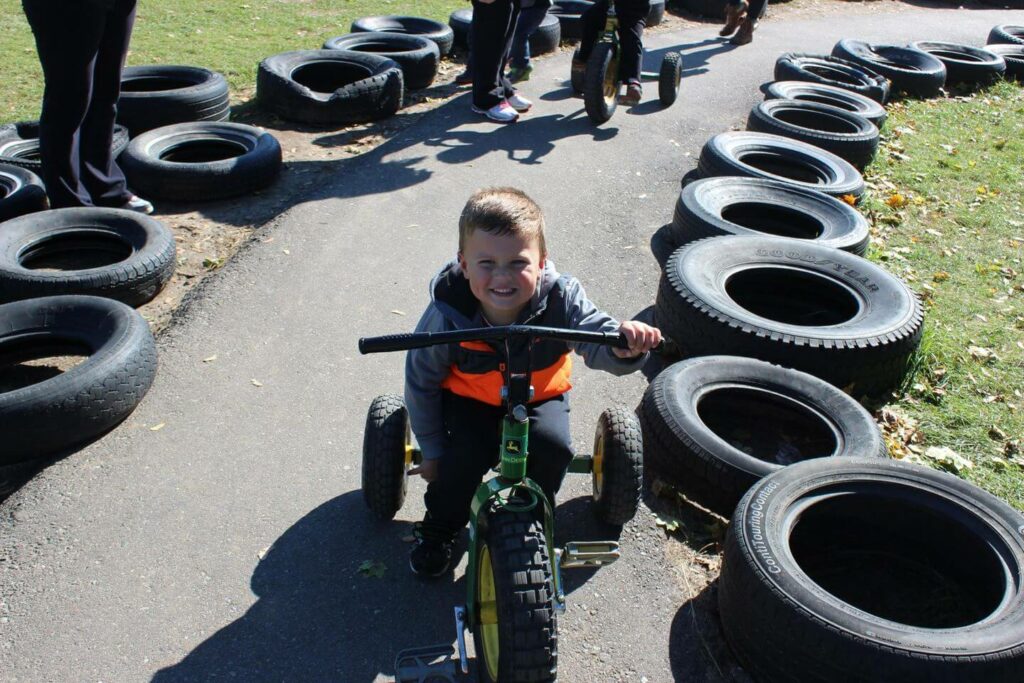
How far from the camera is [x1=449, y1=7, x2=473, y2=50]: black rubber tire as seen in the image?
11.2 metres

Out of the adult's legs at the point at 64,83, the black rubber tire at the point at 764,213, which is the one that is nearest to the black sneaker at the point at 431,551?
the black rubber tire at the point at 764,213

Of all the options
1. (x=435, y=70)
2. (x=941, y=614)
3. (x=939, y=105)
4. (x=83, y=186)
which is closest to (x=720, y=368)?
(x=941, y=614)

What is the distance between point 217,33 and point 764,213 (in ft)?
25.5

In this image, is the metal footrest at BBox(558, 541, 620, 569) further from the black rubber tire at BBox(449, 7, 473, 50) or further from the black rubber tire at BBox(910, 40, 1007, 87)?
the black rubber tire at BBox(910, 40, 1007, 87)

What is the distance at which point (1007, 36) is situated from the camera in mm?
13609

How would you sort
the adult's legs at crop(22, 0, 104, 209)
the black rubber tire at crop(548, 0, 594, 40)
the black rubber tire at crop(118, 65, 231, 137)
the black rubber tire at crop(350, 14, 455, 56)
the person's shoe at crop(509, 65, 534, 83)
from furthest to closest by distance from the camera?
the black rubber tire at crop(548, 0, 594, 40), the black rubber tire at crop(350, 14, 455, 56), the person's shoe at crop(509, 65, 534, 83), the black rubber tire at crop(118, 65, 231, 137), the adult's legs at crop(22, 0, 104, 209)

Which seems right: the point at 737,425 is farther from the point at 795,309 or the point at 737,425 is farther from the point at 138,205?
the point at 138,205

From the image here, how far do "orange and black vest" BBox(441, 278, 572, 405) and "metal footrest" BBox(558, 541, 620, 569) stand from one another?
56 cm

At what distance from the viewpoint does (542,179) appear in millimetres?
7809

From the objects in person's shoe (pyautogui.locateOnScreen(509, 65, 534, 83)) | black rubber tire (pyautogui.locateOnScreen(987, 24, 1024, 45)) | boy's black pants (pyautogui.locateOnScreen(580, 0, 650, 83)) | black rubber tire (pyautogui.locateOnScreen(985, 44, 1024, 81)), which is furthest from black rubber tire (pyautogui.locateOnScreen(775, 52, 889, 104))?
black rubber tire (pyautogui.locateOnScreen(987, 24, 1024, 45))

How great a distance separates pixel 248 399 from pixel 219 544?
112cm

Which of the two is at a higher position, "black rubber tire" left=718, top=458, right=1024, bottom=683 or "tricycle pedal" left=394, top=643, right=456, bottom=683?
"black rubber tire" left=718, top=458, right=1024, bottom=683

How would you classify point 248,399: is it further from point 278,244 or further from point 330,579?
point 278,244

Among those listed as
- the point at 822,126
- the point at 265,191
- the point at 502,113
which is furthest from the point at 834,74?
the point at 265,191
